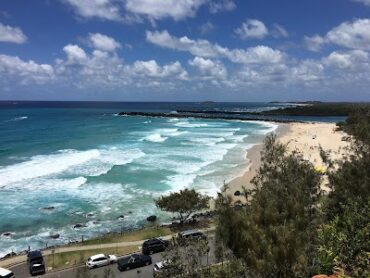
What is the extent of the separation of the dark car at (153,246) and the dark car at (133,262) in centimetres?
161

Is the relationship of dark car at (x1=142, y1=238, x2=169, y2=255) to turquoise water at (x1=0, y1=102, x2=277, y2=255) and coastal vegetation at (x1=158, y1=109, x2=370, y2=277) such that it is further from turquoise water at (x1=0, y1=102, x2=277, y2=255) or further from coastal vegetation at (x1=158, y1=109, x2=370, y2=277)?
coastal vegetation at (x1=158, y1=109, x2=370, y2=277)

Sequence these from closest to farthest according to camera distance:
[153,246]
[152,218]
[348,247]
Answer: [348,247] < [153,246] < [152,218]

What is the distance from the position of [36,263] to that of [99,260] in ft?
14.9

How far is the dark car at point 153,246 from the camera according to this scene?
35344 mm

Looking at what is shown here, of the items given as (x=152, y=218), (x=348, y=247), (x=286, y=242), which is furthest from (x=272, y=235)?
(x=152, y=218)

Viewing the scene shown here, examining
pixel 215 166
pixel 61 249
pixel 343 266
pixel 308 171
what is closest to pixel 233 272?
pixel 343 266

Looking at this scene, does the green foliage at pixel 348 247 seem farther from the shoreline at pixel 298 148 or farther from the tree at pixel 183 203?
the shoreline at pixel 298 148

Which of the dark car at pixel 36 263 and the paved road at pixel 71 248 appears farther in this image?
the paved road at pixel 71 248

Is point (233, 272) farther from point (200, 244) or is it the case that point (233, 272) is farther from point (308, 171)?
point (308, 171)

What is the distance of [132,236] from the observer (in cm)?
4031

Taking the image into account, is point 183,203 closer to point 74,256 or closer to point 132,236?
point 132,236

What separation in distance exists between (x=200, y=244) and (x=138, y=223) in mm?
23804

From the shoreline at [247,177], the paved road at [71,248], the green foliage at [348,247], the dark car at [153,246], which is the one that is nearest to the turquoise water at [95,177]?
the shoreline at [247,177]

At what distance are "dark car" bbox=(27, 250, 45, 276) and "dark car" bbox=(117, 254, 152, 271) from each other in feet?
18.4
